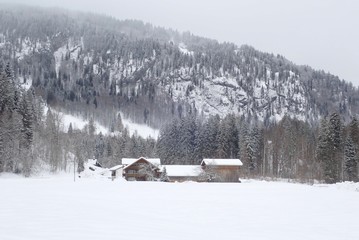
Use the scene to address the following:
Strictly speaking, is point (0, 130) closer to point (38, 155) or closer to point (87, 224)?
point (38, 155)

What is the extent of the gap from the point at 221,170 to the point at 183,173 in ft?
26.2

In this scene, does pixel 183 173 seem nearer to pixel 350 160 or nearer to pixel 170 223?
pixel 350 160

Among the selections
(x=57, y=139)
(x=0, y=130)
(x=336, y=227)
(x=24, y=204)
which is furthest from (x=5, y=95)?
(x=336, y=227)

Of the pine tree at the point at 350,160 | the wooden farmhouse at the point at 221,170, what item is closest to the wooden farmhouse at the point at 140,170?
the wooden farmhouse at the point at 221,170

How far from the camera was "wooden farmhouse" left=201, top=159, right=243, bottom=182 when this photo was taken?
2881 inches

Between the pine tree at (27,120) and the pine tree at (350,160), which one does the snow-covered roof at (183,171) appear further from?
the pine tree at (350,160)

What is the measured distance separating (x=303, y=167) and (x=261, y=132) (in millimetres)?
21297

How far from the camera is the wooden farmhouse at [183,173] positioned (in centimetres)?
7750

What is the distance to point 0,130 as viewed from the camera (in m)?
54.4

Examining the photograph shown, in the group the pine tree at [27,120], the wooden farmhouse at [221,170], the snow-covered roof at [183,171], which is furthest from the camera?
the snow-covered roof at [183,171]

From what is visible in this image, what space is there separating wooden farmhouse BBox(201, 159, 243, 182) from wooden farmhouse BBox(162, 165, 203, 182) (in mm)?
2091

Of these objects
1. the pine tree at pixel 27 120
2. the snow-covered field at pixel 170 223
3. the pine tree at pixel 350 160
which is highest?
the pine tree at pixel 27 120

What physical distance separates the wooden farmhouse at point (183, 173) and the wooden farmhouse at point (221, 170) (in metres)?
2.09

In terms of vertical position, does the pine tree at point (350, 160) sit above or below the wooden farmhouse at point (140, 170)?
above
